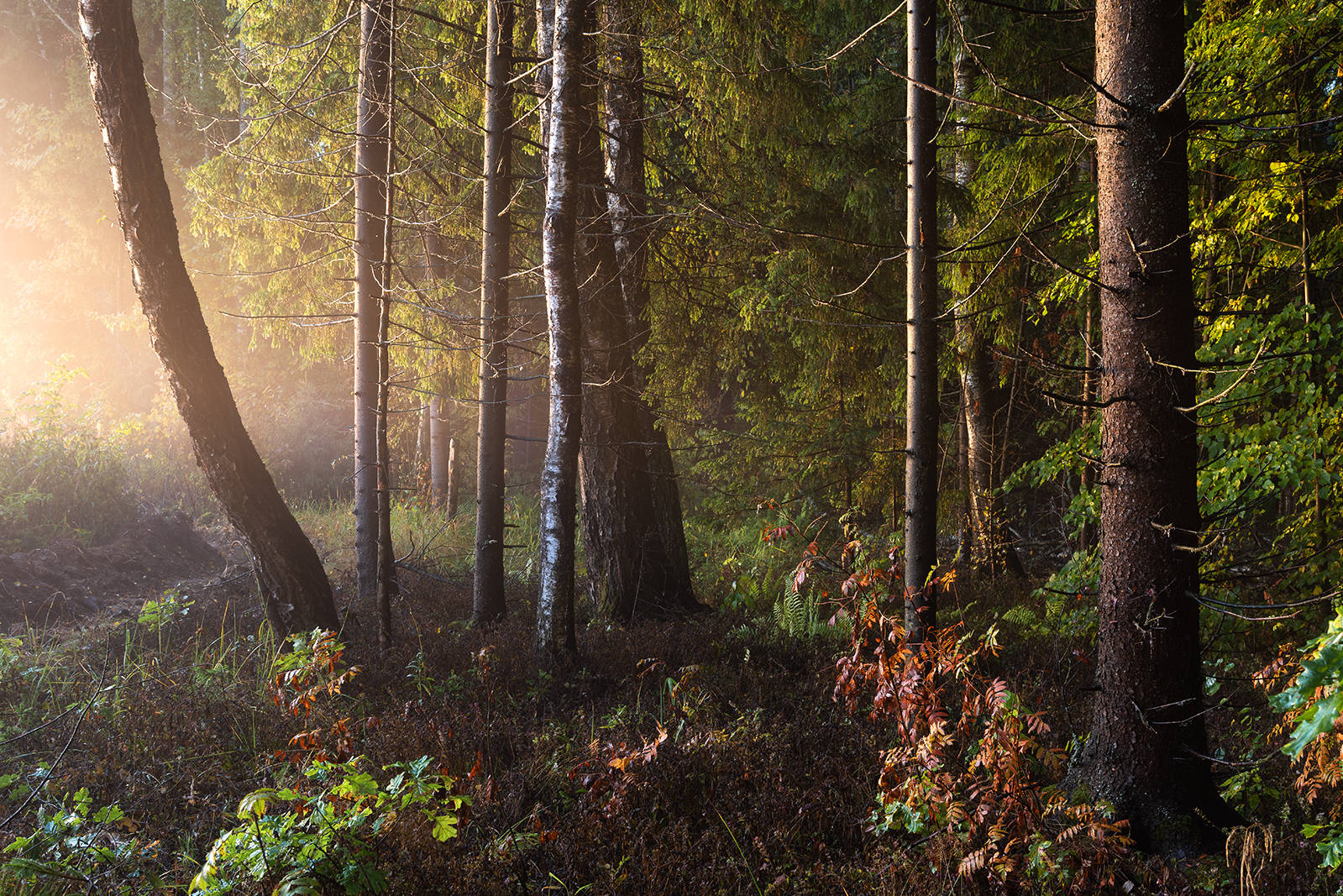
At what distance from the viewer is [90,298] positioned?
24406mm

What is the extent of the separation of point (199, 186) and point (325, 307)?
2.11m

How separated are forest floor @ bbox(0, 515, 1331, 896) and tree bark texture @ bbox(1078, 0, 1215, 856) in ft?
1.22

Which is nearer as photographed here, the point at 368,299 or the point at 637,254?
the point at 637,254

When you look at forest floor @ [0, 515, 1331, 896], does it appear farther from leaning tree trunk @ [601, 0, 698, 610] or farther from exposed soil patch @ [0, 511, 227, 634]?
leaning tree trunk @ [601, 0, 698, 610]

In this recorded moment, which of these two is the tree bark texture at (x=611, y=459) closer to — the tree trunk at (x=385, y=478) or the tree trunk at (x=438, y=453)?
the tree trunk at (x=385, y=478)

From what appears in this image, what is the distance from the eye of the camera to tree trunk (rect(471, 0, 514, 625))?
7.28 m

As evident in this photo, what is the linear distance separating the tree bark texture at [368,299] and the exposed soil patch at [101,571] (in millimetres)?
3008

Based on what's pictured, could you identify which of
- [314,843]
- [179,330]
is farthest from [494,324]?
[314,843]

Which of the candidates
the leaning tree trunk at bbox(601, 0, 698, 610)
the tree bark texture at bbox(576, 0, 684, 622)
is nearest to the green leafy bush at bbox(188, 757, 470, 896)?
the tree bark texture at bbox(576, 0, 684, 622)

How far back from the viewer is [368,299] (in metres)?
8.62

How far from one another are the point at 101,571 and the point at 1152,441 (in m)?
11.7

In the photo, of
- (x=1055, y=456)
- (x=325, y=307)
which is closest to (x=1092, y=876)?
(x=1055, y=456)

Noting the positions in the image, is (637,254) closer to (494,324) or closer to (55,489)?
(494,324)

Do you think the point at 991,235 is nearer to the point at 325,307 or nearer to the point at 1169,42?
the point at 1169,42
